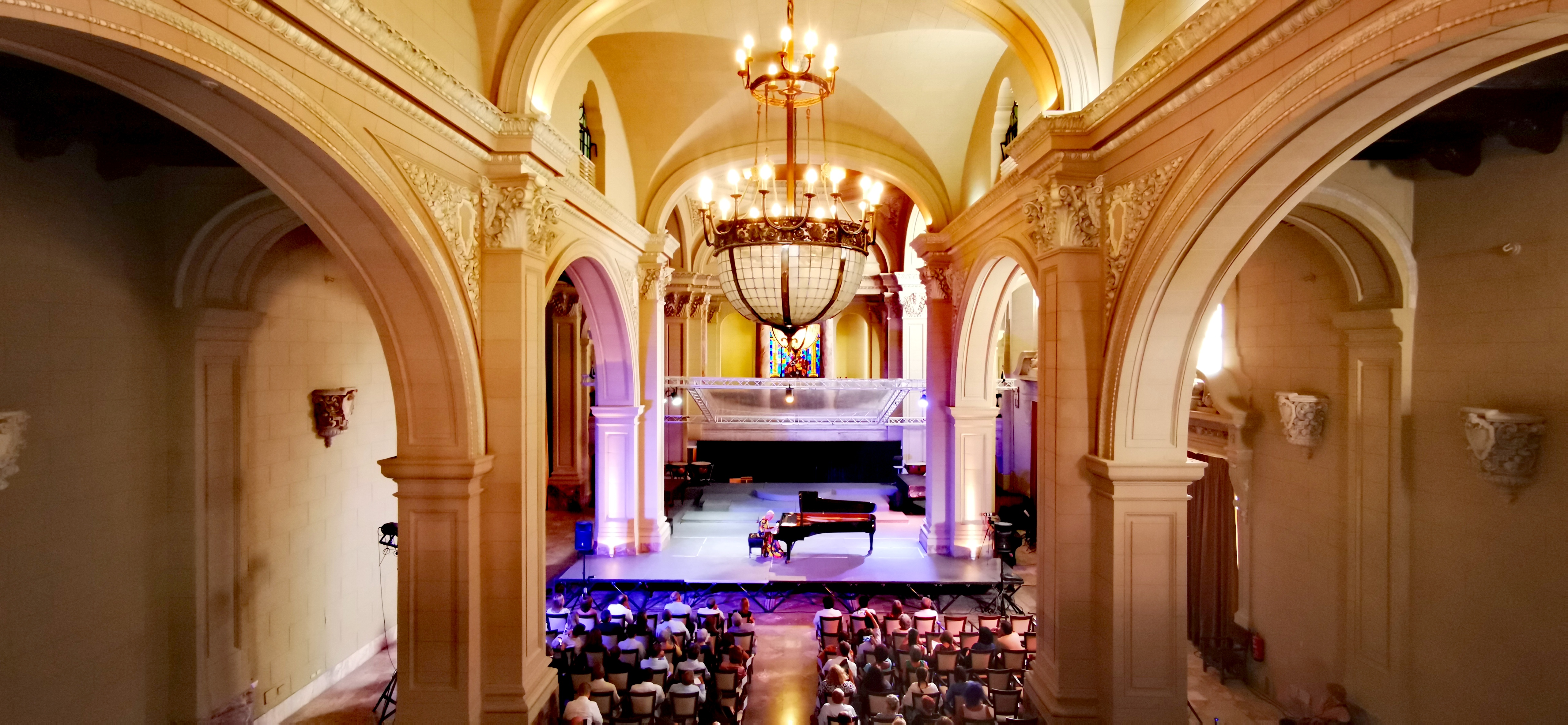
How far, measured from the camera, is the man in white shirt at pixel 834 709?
512 centimetres

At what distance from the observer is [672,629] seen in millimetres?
7117

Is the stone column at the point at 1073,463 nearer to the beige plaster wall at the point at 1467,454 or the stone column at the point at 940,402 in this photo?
the beige plaster wall at the point at 1467,454

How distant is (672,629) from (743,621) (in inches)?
42.3

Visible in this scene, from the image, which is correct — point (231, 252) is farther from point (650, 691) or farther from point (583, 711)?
point (650, 691)

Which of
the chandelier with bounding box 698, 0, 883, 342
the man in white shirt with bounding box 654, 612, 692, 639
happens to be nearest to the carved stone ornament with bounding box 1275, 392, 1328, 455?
the chandelier with bounding box 698, 0, 883, 342

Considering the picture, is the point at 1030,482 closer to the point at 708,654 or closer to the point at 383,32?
the point at 708,654


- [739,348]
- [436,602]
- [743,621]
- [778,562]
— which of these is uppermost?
[739,348]

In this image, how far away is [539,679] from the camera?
599cm

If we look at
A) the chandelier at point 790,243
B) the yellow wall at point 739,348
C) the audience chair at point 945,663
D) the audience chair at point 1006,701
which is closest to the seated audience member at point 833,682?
the audience chair at point 945,663

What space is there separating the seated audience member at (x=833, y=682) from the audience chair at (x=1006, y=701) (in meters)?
1.22

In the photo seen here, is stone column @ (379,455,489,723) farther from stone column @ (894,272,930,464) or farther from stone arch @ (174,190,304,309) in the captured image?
stone column @ (894,272,930,464)

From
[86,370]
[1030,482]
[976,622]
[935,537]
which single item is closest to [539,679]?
[86,370]

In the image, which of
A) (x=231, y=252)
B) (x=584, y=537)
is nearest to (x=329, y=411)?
(x=231, y=252)

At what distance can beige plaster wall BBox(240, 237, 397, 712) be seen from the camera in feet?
21.1
